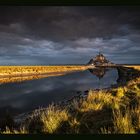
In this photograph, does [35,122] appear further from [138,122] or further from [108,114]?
[138,122]

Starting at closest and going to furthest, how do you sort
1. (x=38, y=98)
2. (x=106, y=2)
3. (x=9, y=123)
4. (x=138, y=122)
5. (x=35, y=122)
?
(x=138, y=122) → (x=106, y=2) → (x=35, y=122) → (x=9, y=123) → (x=38, y=98)

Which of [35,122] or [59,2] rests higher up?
[59,2]

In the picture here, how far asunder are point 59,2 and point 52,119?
8.53 feet

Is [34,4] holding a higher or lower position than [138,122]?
higher

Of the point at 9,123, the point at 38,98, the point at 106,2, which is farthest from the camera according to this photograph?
the point at 38,98

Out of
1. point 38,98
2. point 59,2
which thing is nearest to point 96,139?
point 59,2

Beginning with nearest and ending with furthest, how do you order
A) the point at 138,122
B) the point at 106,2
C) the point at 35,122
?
the point at 138,122 → the point at 106,2 → the point at 35,122

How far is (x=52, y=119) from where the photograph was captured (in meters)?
6.95

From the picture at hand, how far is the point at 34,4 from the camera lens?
23.2 ft

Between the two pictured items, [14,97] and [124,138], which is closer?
[124,138]

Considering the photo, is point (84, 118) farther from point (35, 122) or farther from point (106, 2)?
point (106, 2)

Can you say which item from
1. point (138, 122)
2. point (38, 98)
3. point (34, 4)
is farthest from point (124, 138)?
point (38, 98)

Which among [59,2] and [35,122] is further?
[35,122]

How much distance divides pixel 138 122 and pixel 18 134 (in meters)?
2.47
